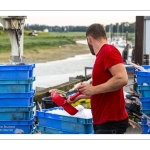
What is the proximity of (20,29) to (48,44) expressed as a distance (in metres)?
57.9

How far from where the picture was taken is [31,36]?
212ft

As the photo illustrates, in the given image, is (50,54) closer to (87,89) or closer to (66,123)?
(66,123)

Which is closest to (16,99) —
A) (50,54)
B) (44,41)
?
(50,54)

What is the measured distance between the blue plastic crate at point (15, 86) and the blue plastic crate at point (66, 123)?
66cm

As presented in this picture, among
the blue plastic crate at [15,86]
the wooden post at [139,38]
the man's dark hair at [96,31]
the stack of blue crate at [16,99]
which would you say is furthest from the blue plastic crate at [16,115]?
the wooden post at [139,38]

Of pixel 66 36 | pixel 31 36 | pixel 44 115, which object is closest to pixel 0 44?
pixel 31 36

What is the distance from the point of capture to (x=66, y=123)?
15.6 feet

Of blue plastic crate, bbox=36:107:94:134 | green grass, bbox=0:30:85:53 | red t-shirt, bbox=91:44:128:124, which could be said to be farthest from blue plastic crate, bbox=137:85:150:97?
green grass, bbox=0:30:85:53

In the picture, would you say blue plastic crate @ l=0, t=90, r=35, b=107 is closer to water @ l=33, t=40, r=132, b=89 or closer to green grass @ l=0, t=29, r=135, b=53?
water @ l=33, t=40, r=132, b=89

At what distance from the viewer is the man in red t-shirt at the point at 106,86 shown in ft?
10.7

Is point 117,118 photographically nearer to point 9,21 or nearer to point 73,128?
point 73,128

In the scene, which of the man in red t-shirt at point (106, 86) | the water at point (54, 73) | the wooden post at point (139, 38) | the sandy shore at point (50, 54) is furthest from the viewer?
the sandy shore at point (50, 54)

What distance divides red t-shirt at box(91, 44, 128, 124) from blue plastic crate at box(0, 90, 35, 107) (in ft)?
7.51

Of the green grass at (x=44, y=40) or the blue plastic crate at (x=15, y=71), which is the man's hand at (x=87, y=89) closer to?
the blue plastic crate at (x=15, y=71)
